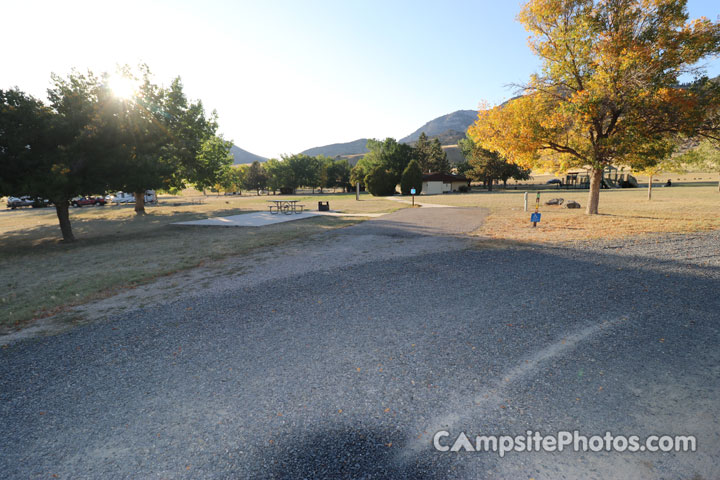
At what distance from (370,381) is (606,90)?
55.2 feet

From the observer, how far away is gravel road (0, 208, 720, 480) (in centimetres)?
258

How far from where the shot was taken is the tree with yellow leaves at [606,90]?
43.9ft

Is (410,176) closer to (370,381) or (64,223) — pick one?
(64,223)

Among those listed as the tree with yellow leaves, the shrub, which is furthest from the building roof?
the tree with yellow leaves

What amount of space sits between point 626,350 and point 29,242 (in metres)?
21.8

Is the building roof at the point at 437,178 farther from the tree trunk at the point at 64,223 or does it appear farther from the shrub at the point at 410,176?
the tree trunk at the point at 64,223

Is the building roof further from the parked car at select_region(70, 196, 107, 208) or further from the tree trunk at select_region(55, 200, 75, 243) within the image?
the tree trunk at select_region(55, 200, 75, 243)

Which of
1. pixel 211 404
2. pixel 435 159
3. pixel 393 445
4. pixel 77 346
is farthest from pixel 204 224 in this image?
pixel 435 159

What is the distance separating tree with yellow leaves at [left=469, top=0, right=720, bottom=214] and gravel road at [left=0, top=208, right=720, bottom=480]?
10.8 metres

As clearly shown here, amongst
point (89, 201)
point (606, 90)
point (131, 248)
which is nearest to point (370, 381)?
point (131, 248)

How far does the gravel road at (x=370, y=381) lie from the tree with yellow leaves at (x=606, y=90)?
35.3 feet

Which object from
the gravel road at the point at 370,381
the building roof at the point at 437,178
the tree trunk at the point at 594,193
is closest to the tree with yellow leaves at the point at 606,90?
the tree trunk at the point at 594,193

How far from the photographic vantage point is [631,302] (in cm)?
554

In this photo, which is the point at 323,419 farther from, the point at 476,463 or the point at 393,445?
the point at 476,463
